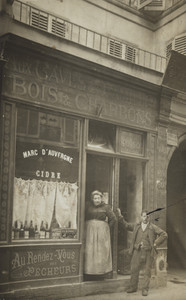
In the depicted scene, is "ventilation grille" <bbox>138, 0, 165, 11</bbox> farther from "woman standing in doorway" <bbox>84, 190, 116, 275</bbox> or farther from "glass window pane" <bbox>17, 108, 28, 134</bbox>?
"woman standing in doorway" <bbox>84, 190, 116, 275</bbox>

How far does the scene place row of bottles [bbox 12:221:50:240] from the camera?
15.2 ft

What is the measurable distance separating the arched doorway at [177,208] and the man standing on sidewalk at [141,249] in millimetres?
854

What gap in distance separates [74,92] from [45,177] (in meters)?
1.30

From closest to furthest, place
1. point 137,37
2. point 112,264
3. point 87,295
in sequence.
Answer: point 87,295 < point 112,264 < point 137,37

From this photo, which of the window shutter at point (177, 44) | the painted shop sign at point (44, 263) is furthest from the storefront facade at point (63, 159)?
the window shutter at point (177, 44)

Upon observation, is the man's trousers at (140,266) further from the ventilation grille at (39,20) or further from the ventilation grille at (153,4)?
the ventilation grille at (153,4)

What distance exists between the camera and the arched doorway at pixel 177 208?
6.60 meters

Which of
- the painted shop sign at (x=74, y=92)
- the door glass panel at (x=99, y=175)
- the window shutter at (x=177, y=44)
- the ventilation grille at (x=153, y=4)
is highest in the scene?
the ventilation grille at (x=153, y=4)

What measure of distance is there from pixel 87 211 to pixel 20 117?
1687mm

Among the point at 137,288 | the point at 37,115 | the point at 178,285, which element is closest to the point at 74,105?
the point at 37,115

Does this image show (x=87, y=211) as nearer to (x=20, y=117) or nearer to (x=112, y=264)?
(x=112, y=264)

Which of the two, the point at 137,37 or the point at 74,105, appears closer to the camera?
the point at 74,105

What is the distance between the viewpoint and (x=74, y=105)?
529 cm

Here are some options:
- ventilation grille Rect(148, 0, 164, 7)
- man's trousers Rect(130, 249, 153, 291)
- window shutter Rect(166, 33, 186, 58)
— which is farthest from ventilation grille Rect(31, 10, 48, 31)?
man's trousers Rect(130, 249, 153, 291)
